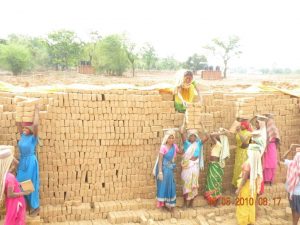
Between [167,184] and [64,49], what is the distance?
41758mm

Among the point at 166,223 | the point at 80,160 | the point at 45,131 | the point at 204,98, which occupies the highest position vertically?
the point at 204,98

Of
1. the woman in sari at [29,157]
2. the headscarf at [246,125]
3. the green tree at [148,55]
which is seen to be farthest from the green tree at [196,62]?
the woman in sari at [29,157]

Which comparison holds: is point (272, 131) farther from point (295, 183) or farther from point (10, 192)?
point (10, 192)

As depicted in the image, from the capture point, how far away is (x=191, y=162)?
704 cm

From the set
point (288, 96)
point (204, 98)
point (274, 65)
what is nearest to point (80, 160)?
point (204, 98)

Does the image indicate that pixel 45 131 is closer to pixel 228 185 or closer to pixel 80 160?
pixel 80 160

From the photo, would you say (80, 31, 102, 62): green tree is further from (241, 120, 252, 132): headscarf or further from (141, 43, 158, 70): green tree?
(241, 120, 252, 132): headscarf

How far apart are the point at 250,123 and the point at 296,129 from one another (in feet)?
4.76

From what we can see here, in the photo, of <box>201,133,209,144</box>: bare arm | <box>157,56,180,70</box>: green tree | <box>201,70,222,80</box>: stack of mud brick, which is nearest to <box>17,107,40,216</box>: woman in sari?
<box>201,133,209,144</box>: bare arm

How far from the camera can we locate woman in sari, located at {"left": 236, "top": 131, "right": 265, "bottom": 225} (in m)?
6.37

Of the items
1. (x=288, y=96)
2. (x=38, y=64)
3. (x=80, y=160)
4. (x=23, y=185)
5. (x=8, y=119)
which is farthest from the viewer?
(x=38, y=64)

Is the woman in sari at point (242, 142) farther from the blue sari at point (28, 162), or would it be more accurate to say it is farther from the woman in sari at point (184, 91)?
the blue sari at point (28, 162)

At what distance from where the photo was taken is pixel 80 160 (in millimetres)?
7051

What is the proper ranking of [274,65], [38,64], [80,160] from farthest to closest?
[274,65]
[38,64]
[80,160]
